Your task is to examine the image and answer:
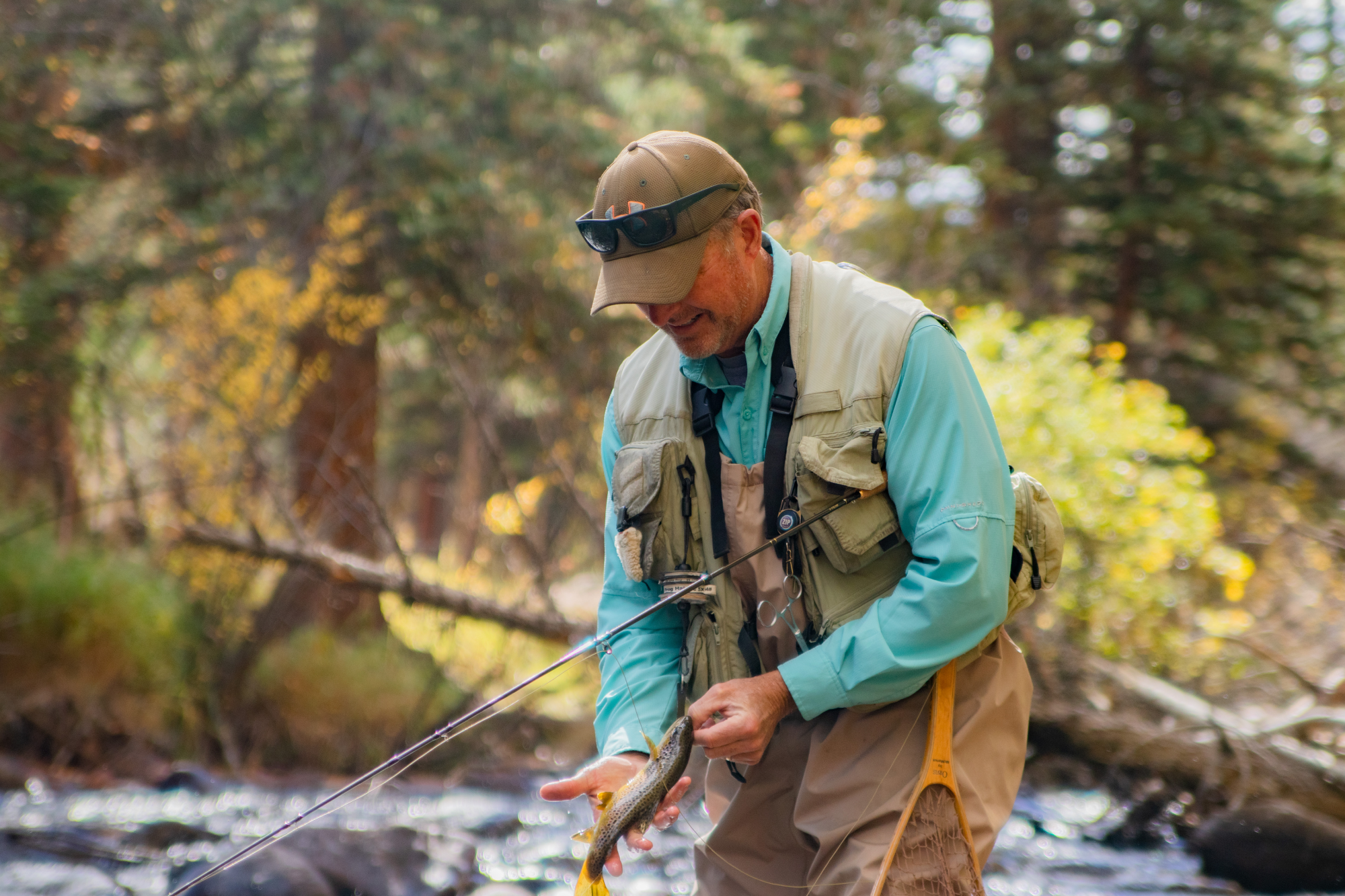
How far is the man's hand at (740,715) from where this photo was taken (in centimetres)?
196

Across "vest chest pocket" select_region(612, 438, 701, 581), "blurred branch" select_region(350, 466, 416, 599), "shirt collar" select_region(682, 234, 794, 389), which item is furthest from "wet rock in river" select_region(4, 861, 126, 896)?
"shirt collar" select_region(682, 234, 794, 389)

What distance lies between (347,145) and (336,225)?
111 centimetres

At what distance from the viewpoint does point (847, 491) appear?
78.7 inches

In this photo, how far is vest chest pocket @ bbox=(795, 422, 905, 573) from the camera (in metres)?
1.99

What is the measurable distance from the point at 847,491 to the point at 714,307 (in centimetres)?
A: 49

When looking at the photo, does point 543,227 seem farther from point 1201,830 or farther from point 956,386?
point 956,386

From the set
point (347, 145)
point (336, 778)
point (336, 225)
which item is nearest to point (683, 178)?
point (336, 778)

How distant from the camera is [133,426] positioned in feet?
30.6

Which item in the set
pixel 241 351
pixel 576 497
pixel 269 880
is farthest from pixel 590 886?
pixel 241 351

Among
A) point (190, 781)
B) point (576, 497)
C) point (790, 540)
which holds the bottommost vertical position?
point (190, 781)

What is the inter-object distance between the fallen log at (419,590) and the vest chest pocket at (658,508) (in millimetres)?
5023

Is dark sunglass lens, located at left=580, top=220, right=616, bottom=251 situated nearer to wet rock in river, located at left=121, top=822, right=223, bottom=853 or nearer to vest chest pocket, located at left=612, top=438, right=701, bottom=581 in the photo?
vest chest pocket, located at left=612, top=438, right=701, bottom=581

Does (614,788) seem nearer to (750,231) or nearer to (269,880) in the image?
(750,231)

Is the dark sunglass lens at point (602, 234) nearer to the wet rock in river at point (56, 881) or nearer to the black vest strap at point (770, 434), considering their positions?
the black vest strap at point (770, 434)
